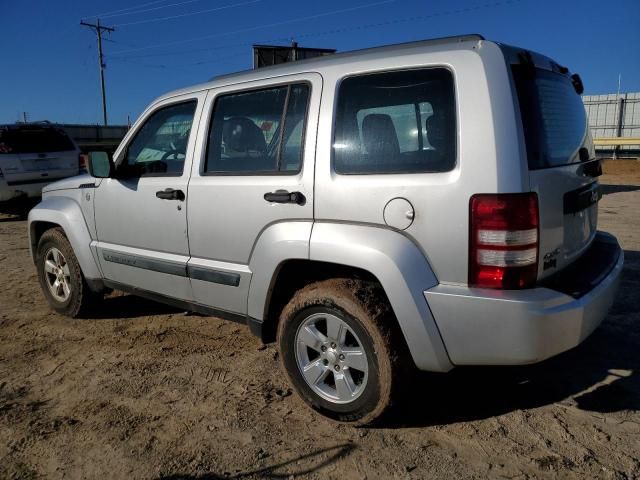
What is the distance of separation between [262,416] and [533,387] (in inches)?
65.9

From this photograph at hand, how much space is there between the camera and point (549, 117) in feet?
8.96

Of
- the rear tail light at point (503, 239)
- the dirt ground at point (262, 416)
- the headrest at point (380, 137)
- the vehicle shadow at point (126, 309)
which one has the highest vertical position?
the headrest at point (380, 137)

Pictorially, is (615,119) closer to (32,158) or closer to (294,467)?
(32,158)

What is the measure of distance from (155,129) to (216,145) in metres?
0.78

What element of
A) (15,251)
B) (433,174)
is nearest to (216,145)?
(433,174)

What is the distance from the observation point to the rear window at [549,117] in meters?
2.49

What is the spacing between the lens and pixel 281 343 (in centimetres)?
306

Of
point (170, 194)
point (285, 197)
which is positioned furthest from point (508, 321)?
point (170, 194)

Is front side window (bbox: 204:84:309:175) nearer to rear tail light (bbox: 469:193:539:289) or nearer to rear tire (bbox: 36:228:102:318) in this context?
rear tail light (bbox: 469:193:539:289)

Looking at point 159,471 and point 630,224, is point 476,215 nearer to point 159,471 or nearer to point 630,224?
point 159,471

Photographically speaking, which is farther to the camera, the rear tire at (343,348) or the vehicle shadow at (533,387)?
the vehicle shadow at (533,387)

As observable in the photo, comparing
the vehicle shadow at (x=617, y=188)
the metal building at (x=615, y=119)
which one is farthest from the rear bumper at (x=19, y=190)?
the metal building at (x=615, y=119)

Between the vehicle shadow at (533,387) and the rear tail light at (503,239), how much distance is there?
2.39 ft

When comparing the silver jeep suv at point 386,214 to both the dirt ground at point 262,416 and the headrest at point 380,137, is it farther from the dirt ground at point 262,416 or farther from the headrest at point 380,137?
the dirt ground at point 262,416
